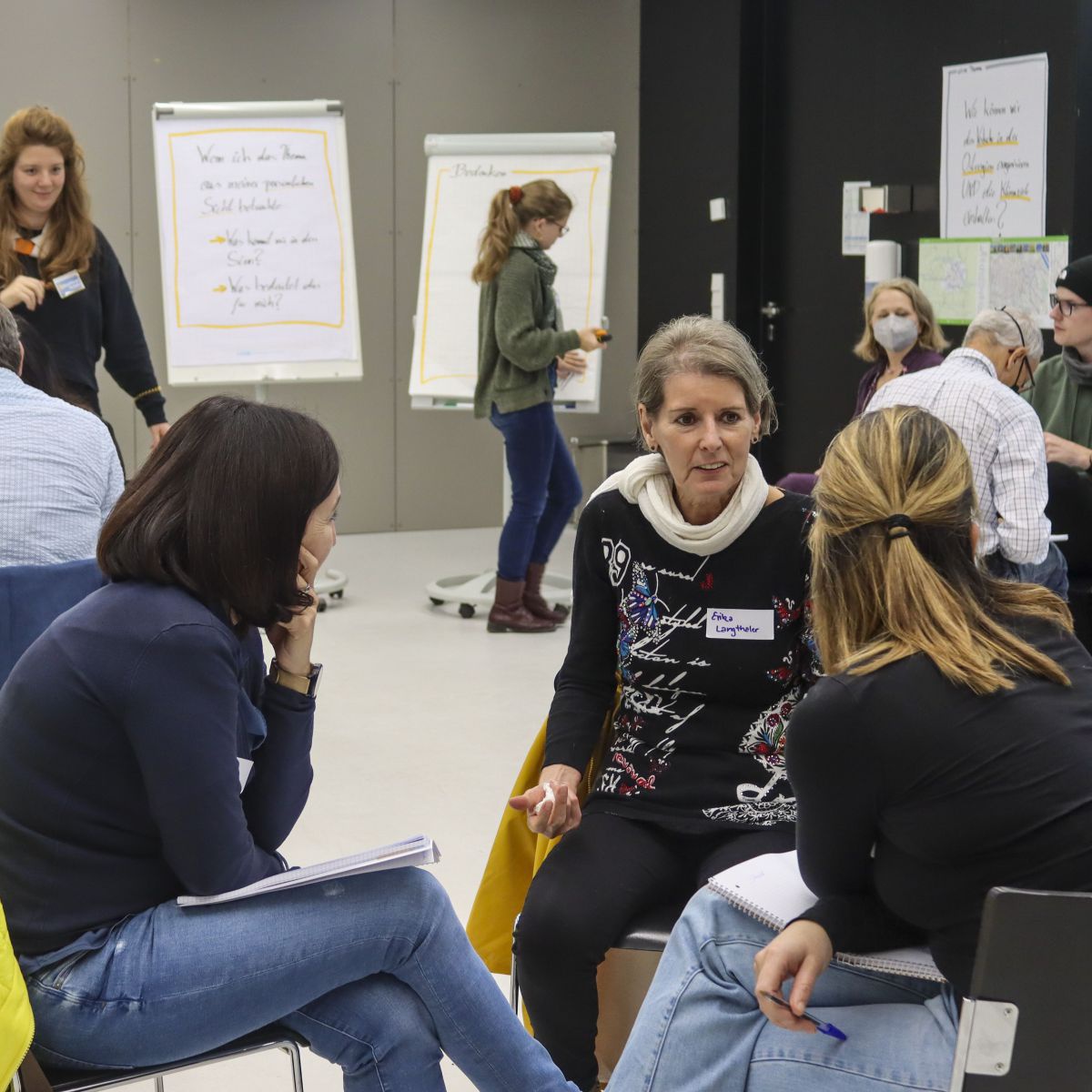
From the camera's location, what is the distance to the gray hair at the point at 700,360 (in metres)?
2.07

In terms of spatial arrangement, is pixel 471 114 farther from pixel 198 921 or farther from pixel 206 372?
pixel 198 921

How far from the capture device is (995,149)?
5336 millimetres

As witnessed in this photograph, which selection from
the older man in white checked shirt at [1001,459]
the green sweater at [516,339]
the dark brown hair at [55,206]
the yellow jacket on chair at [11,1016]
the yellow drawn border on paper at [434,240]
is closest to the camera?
the yellow jacket on chair at [11,1016]

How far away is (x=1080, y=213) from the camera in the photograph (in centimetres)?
496

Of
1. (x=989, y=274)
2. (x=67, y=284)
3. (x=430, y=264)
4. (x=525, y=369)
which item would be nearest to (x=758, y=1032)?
(x=67, y=284)

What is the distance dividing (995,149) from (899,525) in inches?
172

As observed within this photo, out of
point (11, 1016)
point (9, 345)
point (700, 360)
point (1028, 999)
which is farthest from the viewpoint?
point (9, 345)

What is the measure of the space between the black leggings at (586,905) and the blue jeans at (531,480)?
3181 millimetres

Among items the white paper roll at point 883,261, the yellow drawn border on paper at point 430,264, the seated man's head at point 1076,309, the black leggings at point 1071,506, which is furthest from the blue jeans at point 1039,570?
the yellow drawn border on paper at point 430,264

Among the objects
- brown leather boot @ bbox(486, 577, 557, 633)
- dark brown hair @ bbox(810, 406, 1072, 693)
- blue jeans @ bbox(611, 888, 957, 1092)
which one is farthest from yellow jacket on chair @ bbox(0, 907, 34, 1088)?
brown leather boot @ bbox(486, 577, 557, 633)

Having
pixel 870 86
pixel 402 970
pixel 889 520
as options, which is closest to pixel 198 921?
pixel 402 970

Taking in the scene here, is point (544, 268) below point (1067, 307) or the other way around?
the other way around

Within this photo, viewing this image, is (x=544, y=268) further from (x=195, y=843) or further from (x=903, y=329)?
(x=195, y=843)

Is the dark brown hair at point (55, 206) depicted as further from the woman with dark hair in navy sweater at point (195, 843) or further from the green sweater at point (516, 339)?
the woman with dark hair in navy sweater at point (195, 843)
